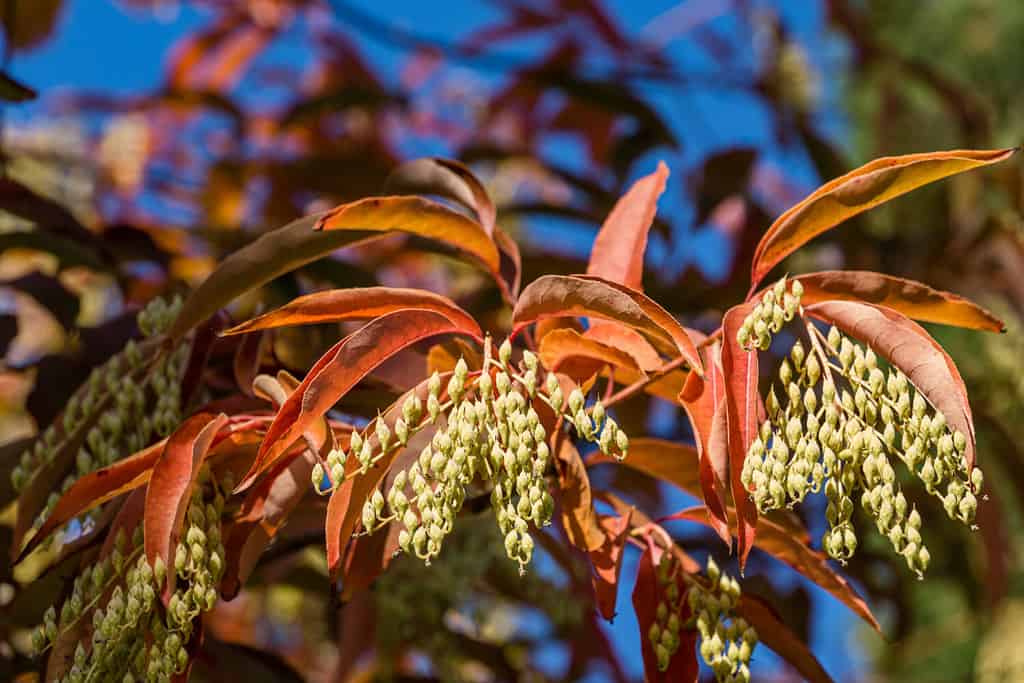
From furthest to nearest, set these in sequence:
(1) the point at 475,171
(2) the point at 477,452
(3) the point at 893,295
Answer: (1) the point at 475,171 < (3) the point at 893,295 < (2) the point at 477,452

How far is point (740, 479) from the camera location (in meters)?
0.84

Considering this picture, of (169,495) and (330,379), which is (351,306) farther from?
(169,495)

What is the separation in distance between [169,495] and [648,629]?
415 mm

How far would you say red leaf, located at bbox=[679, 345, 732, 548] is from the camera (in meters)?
0.85

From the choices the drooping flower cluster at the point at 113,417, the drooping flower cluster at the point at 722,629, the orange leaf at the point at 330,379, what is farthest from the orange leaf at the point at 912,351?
the drooping flower cluster at the point at 113,417

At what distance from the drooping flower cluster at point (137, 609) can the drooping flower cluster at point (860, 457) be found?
0.42 m

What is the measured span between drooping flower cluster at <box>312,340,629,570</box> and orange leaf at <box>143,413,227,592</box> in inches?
3.8

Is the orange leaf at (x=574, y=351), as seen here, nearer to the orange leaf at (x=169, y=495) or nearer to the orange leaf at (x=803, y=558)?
the orange leaf at (x=803, y=558)

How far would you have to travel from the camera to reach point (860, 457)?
83 cm

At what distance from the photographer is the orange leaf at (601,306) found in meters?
0.84

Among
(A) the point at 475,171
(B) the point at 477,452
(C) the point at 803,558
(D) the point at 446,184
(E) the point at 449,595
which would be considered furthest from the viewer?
(A) the point at 475,171

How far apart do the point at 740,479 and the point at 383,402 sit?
1.35ft

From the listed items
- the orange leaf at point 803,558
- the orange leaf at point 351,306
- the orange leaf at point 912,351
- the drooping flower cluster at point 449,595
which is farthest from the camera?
the drooping flower cluster at point 449,595

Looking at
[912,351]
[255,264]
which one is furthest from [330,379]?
[912,351]
